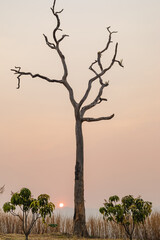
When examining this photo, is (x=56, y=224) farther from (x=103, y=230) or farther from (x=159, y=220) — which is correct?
(x=159, y=220)

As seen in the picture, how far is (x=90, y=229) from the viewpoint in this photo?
9648 mm

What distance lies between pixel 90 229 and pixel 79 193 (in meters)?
1.27

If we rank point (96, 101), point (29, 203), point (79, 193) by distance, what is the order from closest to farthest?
point (29, 203) < point (79, 193) < point (96, 101)

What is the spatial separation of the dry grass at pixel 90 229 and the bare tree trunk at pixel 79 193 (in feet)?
1.28

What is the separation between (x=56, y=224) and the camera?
31.8 ft

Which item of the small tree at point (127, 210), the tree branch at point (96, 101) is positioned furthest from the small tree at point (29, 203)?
the tree branch at point (96, 101)

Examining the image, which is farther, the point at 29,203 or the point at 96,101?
the point at 96,101

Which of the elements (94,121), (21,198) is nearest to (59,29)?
(94,121)

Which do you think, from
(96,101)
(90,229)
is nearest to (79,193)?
(90,229)

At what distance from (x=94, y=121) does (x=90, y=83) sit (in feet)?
4.48

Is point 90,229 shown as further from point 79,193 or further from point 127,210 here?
point 127,210

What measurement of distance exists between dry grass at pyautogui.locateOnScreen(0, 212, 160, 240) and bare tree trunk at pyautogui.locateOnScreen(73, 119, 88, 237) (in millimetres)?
390

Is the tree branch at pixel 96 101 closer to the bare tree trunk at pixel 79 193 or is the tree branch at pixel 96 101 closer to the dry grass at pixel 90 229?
the bare tree trunk at pixel 79 193

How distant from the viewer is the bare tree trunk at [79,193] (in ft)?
29.5
